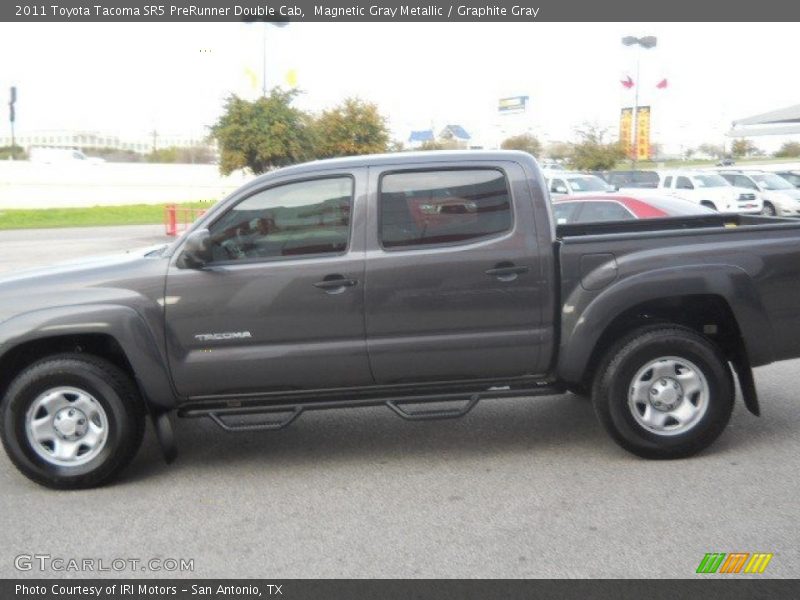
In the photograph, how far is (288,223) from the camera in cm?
568

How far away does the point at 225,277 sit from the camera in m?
5.50

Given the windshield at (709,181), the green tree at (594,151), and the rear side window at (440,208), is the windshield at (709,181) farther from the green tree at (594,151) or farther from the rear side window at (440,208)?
the rear side window at (440,208)

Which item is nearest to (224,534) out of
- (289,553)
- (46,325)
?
(289,553)

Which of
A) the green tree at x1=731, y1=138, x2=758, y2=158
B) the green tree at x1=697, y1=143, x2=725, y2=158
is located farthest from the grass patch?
the green tree at x1=697, y1=143, x2=725, y2=158

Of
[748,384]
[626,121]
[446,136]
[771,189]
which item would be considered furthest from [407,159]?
[626,121]

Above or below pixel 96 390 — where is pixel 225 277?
above

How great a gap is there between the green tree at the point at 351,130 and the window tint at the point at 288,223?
23818mm

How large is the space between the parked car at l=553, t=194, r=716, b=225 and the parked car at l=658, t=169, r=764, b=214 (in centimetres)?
1192

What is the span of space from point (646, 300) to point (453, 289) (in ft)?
3.95

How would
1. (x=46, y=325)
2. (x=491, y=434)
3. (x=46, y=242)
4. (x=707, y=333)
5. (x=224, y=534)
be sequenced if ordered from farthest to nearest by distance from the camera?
(x=46, y=242) → (x=491, y=434) → (x=707, y=333) → (x=46, y=325) → (x=224, y=534)

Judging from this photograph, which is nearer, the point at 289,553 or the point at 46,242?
the point at 289,553
